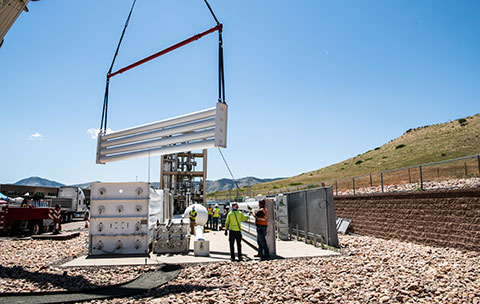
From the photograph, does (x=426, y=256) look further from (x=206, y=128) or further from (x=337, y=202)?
(x=337, y=202)

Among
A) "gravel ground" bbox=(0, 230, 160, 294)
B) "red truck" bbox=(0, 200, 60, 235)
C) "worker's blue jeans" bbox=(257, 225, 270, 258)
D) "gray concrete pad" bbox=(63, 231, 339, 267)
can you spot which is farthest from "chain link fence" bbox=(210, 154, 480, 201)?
"red truck" bbox=(0, 200, 60, 235)

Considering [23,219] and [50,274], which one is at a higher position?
[23,219]

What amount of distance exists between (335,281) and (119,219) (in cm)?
733

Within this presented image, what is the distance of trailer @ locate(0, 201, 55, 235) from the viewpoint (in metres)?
18.0

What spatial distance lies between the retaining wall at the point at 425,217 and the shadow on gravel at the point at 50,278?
11.2m

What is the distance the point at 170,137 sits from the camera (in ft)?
31.9

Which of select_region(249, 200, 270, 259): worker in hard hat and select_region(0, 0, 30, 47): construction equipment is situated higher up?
select_region(0, 0, 30, 47): construction equipment

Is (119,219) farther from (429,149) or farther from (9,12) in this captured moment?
(429,149)

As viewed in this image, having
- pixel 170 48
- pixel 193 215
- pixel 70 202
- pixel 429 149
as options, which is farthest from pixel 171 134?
pixel 429 149

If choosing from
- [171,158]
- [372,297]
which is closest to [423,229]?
[372,297]

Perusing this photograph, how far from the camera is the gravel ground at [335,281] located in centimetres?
628

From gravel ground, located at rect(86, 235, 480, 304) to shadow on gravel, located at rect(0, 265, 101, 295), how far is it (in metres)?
1.54

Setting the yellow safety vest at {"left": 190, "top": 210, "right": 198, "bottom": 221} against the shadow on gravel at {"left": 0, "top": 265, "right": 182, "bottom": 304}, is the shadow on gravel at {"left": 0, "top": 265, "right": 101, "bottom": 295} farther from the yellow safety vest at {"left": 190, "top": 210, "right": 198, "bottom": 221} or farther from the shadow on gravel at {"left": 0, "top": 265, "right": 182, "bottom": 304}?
the yellow safety vest at {"left": 190, "top": 210, "right": 198, "bottom": 221}

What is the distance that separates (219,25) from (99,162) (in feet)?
19.8
